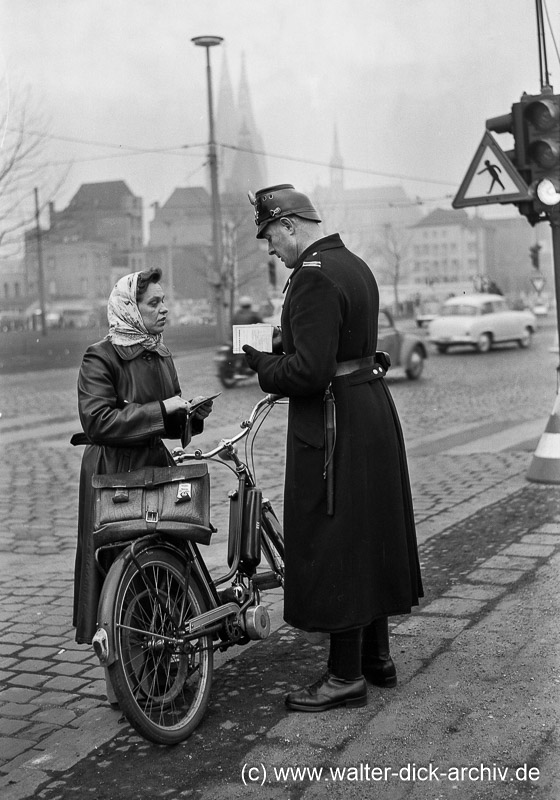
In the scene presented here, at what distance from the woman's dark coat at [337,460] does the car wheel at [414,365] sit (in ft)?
50.7

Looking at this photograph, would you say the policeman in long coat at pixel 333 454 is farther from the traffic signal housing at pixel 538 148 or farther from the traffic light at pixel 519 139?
the traffic light at pixel 519 139

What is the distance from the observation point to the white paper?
374cm

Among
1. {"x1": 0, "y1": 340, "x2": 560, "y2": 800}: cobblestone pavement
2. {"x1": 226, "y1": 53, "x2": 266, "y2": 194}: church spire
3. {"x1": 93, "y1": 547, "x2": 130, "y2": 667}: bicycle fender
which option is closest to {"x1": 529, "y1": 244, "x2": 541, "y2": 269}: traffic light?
{"x1": 226, "y1": 53, "x2": 266, "y2": 194}: church spire

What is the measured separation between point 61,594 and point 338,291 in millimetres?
2697

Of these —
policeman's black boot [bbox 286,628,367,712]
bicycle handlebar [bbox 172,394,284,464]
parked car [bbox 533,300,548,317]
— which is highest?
parked car [bbox 533,300,548,317]

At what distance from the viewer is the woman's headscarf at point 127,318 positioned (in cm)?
371

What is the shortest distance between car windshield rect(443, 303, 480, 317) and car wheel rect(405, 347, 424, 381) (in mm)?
4453

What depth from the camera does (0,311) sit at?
12.6 metres

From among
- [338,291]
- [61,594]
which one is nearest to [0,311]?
[61,594]

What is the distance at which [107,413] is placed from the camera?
3.60 m

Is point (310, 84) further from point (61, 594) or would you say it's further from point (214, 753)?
point (214, 753)

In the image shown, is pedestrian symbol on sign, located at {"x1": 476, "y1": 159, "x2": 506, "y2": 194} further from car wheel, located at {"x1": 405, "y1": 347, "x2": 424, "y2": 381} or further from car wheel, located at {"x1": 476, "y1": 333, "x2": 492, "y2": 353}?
car wheel, located at {"x1": 476, "y1": 333, "x2": 492, "y2": 353}

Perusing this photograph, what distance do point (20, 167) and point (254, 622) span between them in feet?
27.1

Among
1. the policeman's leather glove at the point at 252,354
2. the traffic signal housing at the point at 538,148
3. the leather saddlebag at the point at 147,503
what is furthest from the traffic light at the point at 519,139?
the leather saddlebag at the point at 147,503
